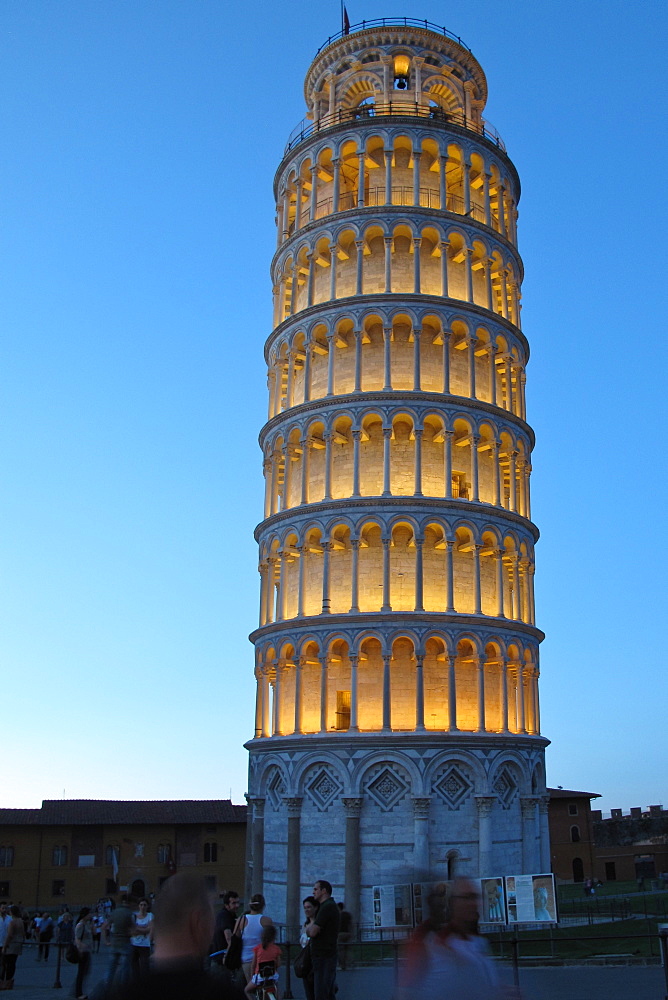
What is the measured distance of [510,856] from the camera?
103ft

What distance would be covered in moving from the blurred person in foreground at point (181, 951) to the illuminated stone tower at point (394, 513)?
83.9 feet

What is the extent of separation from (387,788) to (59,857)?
131 ft

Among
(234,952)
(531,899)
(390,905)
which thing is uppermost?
(234,952)

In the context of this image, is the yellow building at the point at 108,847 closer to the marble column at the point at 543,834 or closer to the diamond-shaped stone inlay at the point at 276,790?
the diamond-shaped stone inlay at the point at 276,790

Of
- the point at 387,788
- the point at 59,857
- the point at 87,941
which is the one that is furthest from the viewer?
the point at 59,857

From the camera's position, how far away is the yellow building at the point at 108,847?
61.2 metres

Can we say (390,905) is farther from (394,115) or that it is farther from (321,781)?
(394,115)

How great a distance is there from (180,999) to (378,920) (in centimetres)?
2502

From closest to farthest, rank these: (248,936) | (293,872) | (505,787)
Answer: (248,936) < (293,872) < (505,787)

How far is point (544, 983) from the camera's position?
64.0ft

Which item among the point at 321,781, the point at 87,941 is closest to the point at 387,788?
the point at 321,781

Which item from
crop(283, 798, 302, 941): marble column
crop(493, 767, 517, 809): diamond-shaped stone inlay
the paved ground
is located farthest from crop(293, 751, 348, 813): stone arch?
the paved ground

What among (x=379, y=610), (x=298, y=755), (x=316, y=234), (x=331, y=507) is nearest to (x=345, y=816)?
(x=298, y=755)

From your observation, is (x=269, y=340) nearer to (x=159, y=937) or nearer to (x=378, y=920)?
(x=378, y=920)
